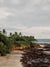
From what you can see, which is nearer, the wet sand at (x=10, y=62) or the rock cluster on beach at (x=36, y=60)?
the rock cluster on beach at (x=36, y=60)

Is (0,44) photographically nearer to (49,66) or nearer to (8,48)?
(8,48)

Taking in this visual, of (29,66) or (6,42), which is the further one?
(6,42)

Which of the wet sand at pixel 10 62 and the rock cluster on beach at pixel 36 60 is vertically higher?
the rock cluster on beach at pixel 36 60

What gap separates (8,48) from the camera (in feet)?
118

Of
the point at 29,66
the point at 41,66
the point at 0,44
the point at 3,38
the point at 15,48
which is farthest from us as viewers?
the point at 15,48

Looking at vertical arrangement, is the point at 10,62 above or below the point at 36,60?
below

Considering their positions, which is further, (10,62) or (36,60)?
(10,62)

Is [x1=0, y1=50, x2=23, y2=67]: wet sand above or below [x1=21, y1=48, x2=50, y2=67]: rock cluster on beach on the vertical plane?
below

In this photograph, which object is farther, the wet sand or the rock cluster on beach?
the wet sand

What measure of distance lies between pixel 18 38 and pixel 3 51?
1547 inches

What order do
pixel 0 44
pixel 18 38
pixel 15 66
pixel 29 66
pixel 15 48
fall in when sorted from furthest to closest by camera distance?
pixel 18 38 → pixel 15 48 → pixel 0 44 → pixel 15 66 → pixel 29 66

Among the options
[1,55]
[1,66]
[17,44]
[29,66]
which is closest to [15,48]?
[17,44]

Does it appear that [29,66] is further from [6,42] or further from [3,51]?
[6,42]

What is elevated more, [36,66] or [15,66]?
[36,66]
